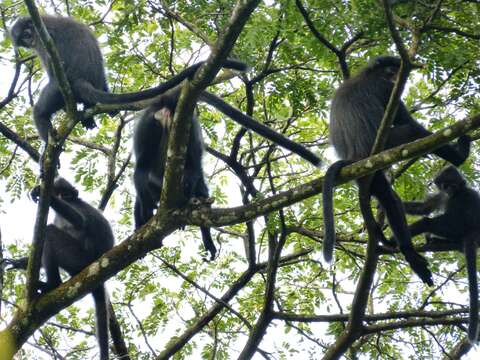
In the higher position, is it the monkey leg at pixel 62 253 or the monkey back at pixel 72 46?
the monkey back at pixel 72 46

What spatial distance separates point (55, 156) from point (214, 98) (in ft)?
4.81

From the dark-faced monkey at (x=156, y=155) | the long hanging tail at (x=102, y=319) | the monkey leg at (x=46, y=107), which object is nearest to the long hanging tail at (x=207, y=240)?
the dark-faced monkey at (x=156, y=155)

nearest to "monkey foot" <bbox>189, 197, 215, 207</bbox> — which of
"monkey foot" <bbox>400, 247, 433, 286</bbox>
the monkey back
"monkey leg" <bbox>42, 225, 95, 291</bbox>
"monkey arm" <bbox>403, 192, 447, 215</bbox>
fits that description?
"monkey leg" <bbox>42, 225, 95, 291</bbox>

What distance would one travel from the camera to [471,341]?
5770 mm

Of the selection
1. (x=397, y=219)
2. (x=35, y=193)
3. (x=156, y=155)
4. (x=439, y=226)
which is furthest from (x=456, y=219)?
(x=35, y=193)

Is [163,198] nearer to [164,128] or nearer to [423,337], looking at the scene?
[164,128]

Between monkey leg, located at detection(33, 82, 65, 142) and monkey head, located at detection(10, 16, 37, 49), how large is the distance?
0.89 m

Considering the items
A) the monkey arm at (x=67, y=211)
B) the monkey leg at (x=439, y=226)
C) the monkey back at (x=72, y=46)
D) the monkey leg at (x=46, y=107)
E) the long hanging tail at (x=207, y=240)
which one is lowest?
the monkey leg at (x=439, y=226)

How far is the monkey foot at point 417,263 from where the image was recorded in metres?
5.97

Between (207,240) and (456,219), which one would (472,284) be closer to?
(456,219)

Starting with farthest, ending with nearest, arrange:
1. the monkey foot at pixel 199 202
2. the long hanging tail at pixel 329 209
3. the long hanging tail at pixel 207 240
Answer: the long hanging tail at pixel 207 240 → the monkey foot at pixel 199 202 → the long hanging tail at pixel 329 209

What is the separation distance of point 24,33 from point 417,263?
16.3 ft

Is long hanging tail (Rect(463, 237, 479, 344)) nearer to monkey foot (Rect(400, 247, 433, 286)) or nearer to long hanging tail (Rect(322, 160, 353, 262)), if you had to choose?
monkey foot (Rect(400, 247, 433, 286))

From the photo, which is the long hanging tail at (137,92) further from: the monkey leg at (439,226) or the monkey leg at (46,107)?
the monkey leg at (439,226)
